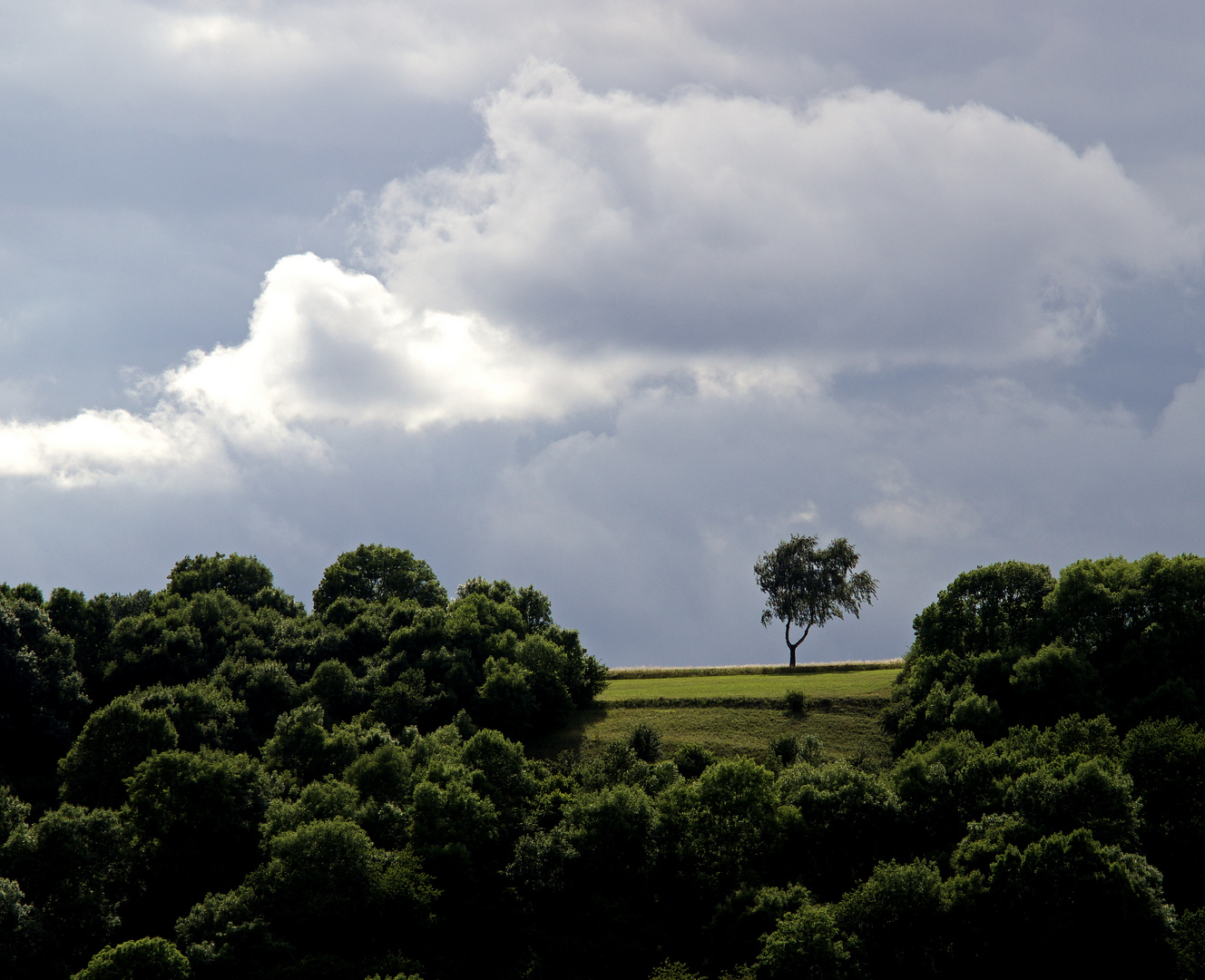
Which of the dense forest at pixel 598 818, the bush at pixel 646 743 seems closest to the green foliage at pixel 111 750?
the dense forest at pixel 598 818

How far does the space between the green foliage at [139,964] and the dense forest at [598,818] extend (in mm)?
136

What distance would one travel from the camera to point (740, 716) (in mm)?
94750

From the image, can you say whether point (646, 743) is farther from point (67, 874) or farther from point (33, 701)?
point (33, 701)

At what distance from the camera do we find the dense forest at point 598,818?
59.7 meters

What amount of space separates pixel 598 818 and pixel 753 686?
123 ft

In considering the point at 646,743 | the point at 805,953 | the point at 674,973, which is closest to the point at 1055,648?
the point at 646,743

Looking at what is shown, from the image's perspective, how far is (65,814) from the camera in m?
64.8

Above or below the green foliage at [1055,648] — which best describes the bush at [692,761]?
below

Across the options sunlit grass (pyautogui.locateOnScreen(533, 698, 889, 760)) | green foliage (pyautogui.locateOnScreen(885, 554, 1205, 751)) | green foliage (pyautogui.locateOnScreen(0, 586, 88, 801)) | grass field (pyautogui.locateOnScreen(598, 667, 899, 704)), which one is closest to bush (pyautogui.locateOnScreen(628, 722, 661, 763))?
sunlit grass (pyautogui.locateOnScreen(533, 698, 889, 760))

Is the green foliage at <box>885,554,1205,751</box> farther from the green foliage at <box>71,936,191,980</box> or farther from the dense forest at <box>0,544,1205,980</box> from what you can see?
the green foliage at <box>71,936,191,980</box>

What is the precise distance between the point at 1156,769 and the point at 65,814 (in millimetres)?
70942

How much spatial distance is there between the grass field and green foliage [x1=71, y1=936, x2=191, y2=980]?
53.4m

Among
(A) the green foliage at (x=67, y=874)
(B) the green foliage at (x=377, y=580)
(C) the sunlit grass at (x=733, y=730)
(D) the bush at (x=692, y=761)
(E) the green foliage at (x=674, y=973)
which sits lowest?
(E) the green foliage at (x=674, y=973)

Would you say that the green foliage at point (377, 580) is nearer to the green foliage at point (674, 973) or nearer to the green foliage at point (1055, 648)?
the green foliage at point (1055, 648)
